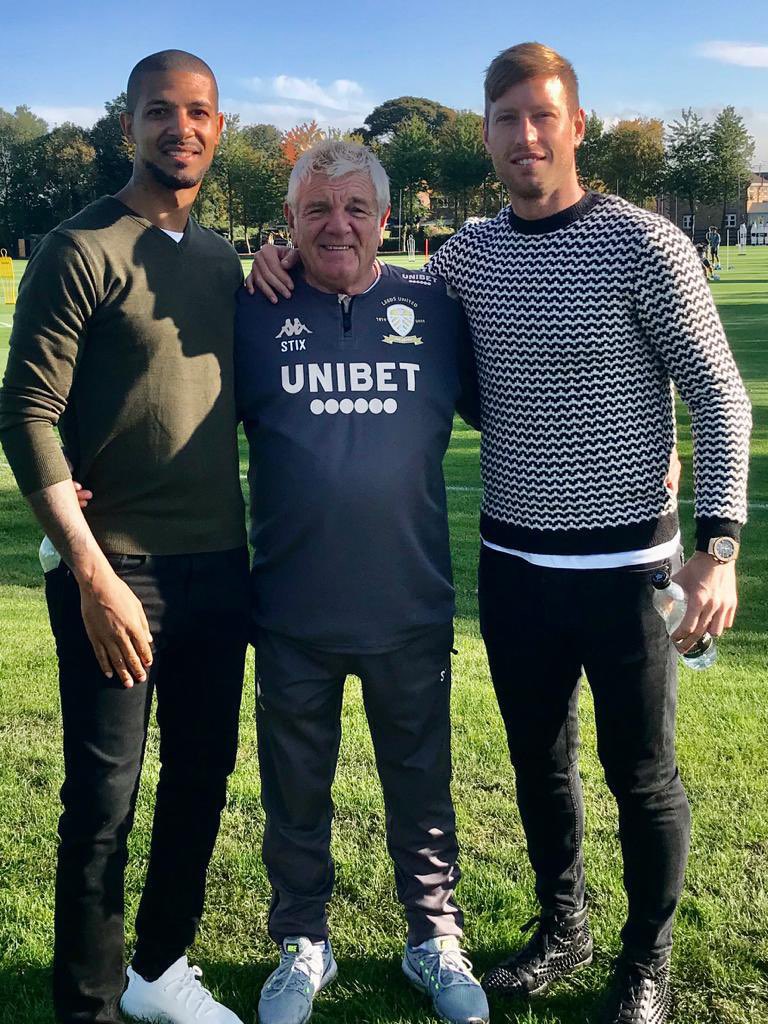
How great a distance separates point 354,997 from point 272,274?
6.98 feet

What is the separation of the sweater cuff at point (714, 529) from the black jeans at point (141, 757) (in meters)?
1.24

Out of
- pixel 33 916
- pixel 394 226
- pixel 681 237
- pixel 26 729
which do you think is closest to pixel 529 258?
pixel 681 237

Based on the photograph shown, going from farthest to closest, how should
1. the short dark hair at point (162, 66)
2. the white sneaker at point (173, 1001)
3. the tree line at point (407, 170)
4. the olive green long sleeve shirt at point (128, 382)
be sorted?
1. the tree line at point (407, 170)
2. the white sneaker at point (173, 1001)
3. the short dark hair at point (162, 66)
4. the olive green long sleeve shirt at point (128, 382)

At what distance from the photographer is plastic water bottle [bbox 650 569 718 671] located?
9.01 feet

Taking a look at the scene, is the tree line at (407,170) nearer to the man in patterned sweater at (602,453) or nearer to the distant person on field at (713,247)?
the distant person on field at (713,247)

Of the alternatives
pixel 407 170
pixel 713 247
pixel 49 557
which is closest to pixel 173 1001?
pixel 49 557

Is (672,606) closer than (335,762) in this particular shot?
Yes

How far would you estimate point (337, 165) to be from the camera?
117 inches

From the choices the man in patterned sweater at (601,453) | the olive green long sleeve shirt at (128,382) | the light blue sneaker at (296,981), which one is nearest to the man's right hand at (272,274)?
the man in patterned sweater at (601,453)

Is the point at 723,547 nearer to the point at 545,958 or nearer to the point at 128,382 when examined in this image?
the point at 545,958

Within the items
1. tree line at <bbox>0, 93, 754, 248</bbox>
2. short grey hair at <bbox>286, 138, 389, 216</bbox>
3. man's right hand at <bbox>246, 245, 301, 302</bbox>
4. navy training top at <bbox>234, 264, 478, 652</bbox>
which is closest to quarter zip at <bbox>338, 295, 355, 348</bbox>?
navy training top at <bbox>234, 264, 478, 652</bbox>

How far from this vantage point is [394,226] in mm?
76312

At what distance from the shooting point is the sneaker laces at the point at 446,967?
3016 millimetres

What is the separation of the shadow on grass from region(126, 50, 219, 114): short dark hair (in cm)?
253
